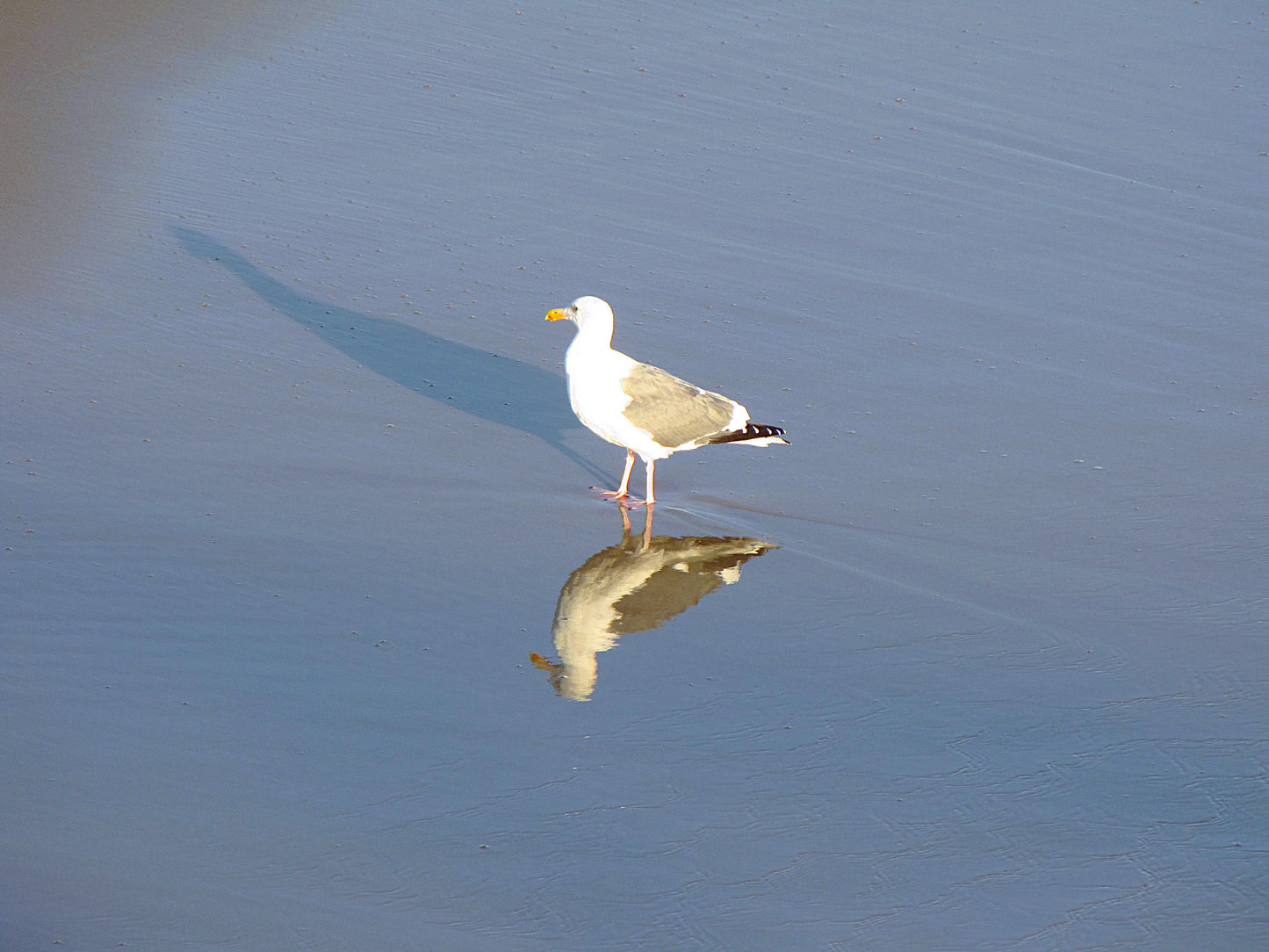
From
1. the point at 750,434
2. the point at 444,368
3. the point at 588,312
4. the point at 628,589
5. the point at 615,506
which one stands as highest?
the point at 588,312

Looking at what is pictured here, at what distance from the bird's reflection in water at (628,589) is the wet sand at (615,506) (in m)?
0.02

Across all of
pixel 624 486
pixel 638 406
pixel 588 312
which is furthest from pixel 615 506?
pixel 588 312

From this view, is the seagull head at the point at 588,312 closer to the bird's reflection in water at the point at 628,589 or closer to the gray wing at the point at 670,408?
the gray wing at the point at 670,408

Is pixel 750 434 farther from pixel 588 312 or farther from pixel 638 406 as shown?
pixel 588 312

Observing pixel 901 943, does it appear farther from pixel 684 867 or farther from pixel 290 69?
pixel 290 69

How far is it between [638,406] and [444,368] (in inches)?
60.5

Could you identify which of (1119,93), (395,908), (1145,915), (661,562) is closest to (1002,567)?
(661,562)

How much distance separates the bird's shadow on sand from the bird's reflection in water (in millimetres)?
776

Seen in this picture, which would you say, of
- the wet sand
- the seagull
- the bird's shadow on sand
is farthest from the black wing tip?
the bird's shadow on sand

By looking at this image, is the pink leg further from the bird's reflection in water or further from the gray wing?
the gray wing

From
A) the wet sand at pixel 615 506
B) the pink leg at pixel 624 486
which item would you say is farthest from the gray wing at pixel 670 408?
the wet sand at pixel 615 506

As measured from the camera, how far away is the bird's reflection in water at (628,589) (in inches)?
204

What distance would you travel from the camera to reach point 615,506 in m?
6.41

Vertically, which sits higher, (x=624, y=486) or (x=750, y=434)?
(x=750, y=434)
